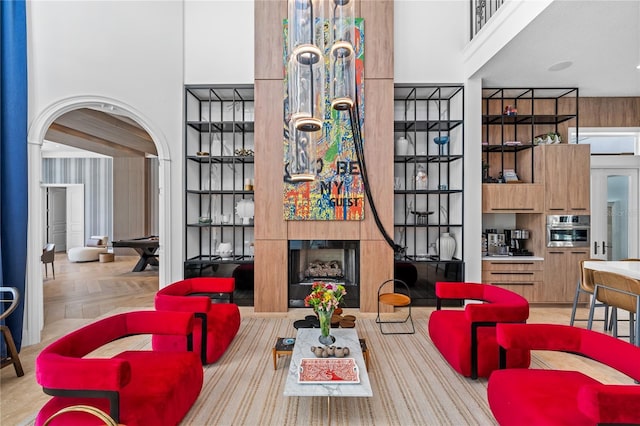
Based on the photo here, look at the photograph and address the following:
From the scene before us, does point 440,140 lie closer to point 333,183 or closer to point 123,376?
point 333,183

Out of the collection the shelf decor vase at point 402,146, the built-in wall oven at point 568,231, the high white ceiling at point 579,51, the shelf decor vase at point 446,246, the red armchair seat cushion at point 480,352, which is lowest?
the red armchair seat cushion at point 480,352

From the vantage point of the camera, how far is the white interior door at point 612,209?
526 centimetres

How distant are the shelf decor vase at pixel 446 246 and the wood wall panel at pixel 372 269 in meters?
0.92

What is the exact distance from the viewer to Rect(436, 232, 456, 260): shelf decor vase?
470 centimetres

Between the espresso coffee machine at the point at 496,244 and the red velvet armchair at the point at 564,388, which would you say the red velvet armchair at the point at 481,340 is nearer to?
the red velvet armchair at the point at 564,388

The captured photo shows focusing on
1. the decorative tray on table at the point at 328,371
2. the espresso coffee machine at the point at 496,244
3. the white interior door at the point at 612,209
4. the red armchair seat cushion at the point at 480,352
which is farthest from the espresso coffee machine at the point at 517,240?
the decorative tray on table at the point at 328,371

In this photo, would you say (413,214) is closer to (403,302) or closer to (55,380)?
(403,302)

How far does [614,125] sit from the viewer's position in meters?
5.32

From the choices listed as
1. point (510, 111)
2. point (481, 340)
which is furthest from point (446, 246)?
point (510, 111)

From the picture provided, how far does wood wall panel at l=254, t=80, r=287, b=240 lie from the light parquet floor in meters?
1.25

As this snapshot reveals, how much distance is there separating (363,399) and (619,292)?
2649mm

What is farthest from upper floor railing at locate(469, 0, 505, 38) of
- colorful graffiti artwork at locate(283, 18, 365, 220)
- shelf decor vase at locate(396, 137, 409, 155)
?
shelf decor vase at locate(396, 137, 409, 155)

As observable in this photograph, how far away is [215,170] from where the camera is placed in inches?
201

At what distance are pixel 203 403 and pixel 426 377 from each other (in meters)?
1.81
